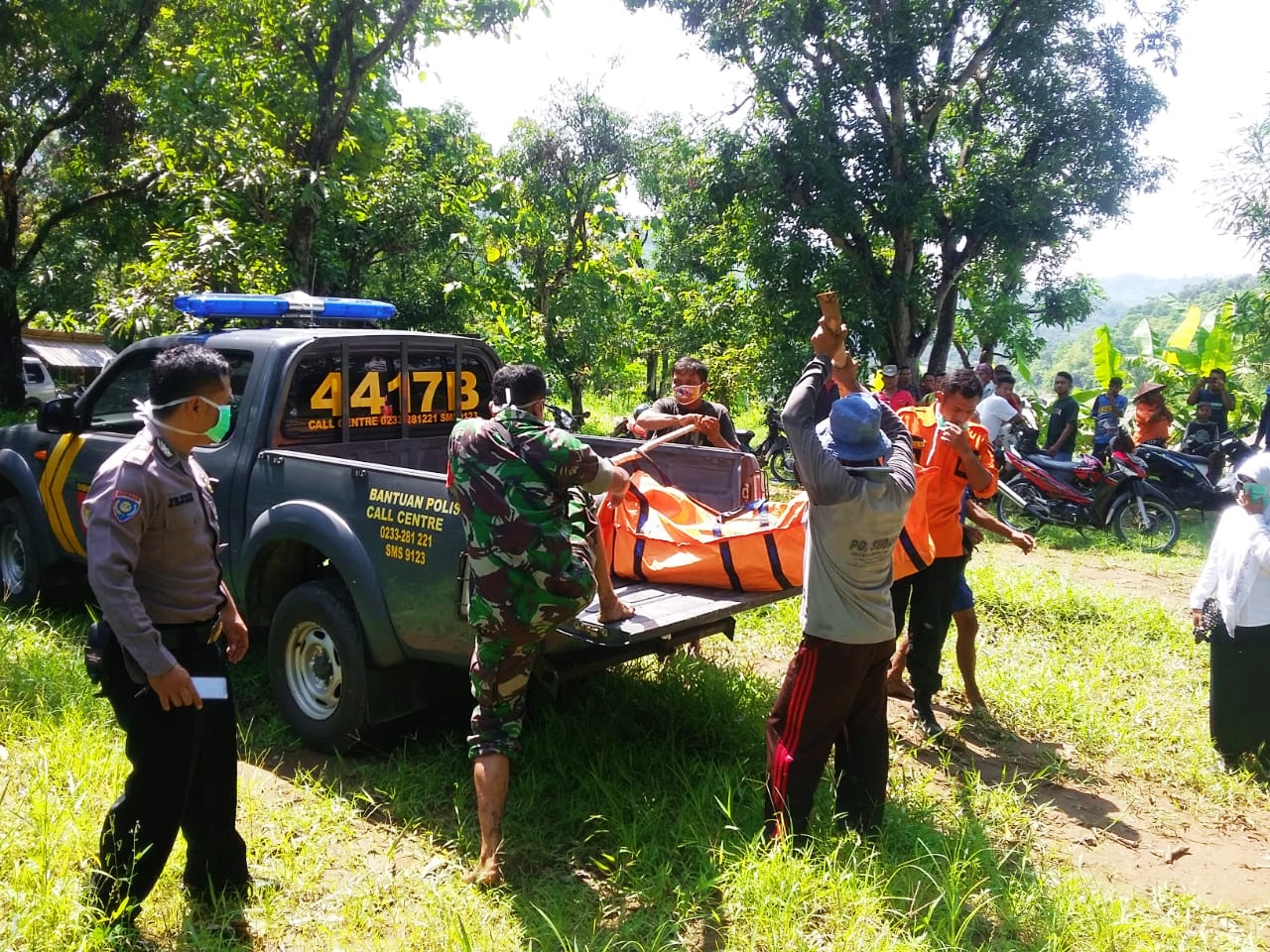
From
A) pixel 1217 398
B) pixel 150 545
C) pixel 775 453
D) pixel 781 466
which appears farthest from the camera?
pixel 775 453

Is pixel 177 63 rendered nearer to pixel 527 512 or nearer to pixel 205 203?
pixel 205 203

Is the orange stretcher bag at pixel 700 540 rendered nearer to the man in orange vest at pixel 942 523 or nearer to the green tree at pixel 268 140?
the man in orange vest at pixel 942 523

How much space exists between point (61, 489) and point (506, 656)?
3126mm

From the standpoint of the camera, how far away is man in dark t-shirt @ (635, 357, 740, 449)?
5.64m

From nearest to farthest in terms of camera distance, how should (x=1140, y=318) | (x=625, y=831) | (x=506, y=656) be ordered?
(x=506, y=656) → (x=625, y=831) → (x=1140, y=318)

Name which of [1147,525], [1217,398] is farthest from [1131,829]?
[1217,398]

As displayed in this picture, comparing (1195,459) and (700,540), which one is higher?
(1195,459)

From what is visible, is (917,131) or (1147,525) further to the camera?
(917,131)

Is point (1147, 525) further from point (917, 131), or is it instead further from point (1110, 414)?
point (917, 131)

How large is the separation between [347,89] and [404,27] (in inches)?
41.4

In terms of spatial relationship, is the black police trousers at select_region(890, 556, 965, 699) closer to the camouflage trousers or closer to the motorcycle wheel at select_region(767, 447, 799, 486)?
the camouflage trousers

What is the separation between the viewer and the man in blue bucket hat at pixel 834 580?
3027mm

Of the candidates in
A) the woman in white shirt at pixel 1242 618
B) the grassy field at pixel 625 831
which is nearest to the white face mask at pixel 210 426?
the grassy field at pixel 625 831

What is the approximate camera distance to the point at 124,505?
242 cm
